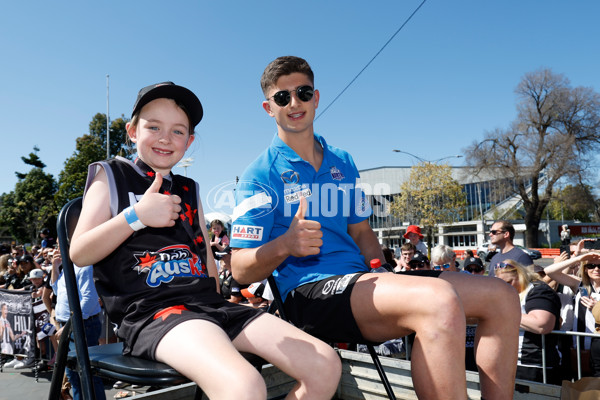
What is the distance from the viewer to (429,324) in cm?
133

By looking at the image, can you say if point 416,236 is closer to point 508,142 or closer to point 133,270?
point 133,270

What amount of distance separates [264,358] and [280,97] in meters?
1.14

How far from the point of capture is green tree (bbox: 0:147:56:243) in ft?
155

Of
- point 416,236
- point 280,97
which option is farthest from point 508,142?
point 280,97

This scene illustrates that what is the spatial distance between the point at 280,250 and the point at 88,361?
706 mm

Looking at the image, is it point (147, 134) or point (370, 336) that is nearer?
point (370, 336)

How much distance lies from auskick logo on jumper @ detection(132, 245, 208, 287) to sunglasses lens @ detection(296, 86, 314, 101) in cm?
85

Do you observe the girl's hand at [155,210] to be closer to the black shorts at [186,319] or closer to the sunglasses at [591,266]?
the black shorts at [186,319]

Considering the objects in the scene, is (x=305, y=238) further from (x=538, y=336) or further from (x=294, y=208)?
(x=538, y=336)

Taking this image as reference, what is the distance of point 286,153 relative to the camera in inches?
79.4

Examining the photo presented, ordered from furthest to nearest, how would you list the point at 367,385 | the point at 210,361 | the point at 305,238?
the point at 367,385 → the point at 305,238 → the point at 210,361

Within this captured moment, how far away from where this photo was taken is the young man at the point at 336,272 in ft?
4.36

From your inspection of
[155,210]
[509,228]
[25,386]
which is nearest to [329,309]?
[155,210]

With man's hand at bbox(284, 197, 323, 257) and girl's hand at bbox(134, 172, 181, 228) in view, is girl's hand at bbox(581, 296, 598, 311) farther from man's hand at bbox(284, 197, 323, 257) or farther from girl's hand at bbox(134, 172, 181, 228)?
girl's hand at bbox(134, 172, 181, 228)
